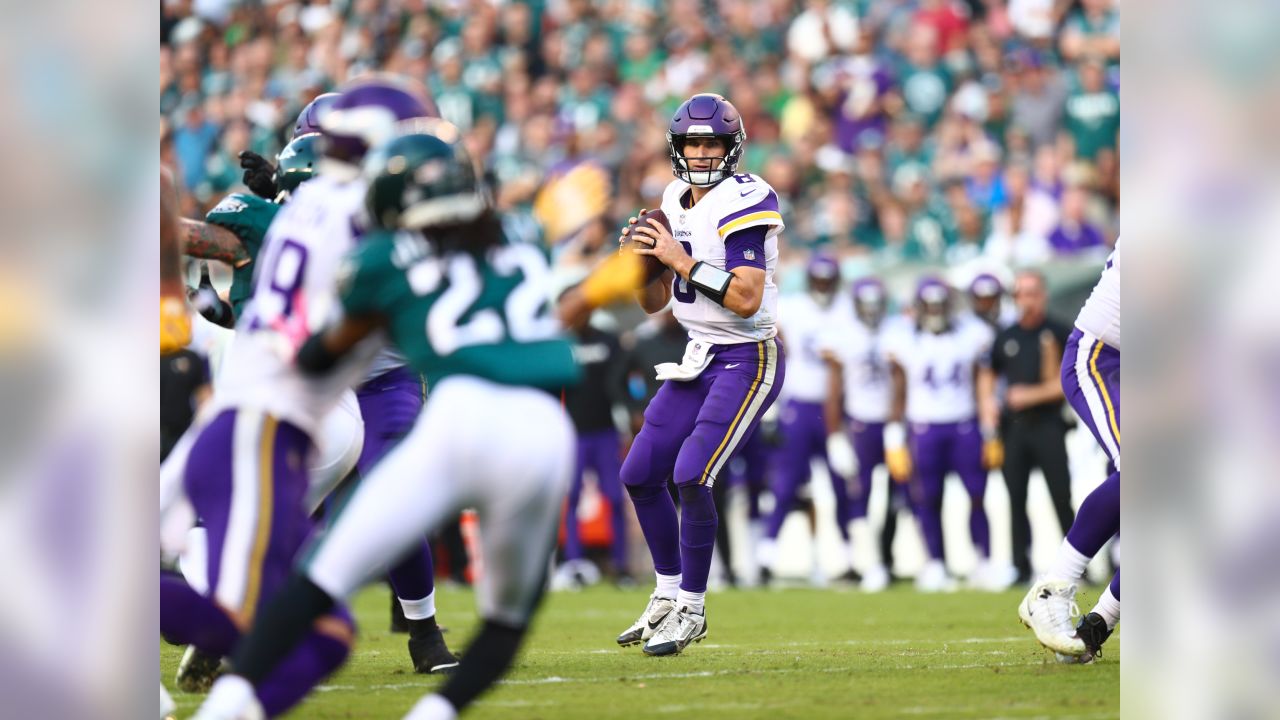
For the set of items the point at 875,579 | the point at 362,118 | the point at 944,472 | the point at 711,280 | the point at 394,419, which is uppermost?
the point at 362,118

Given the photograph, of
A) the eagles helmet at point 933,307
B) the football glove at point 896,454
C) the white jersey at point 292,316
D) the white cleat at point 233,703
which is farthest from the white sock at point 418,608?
the eagles helmet at point 933,307

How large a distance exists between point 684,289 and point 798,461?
17.3ft

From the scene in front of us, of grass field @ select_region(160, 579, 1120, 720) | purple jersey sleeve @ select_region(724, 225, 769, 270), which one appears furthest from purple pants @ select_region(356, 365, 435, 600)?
purple jersey sleeve @ select_region(724, 225, 769, 270)

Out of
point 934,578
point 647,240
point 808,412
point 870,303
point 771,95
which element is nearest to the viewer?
point 647,240

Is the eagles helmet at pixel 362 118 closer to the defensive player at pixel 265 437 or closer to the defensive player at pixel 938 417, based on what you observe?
the defensive player at pixel 265 437

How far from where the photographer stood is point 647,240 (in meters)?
6.91

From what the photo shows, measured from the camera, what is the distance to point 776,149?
15.1 meters

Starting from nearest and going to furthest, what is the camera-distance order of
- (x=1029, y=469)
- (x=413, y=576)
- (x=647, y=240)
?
(x=413, y=576)
(x=647, y=240)
(x=1029, y=469)

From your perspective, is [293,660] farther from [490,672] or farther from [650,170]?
[650,170]

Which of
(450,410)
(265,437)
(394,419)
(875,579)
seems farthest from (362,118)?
(875,579)

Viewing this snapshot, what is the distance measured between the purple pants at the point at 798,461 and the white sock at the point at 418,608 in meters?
6.14

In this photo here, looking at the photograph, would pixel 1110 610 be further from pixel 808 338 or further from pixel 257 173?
pixel 808 338

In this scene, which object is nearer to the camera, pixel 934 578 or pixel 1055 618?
pixel 1055 618

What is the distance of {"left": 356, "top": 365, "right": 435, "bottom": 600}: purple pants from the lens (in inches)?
248
